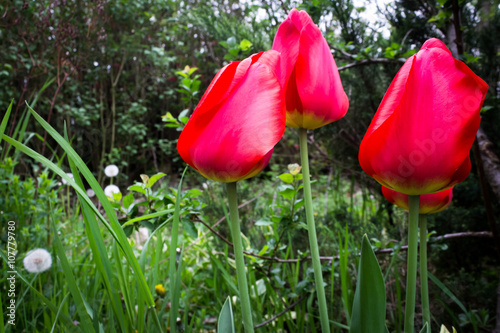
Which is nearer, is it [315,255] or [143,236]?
[315,255]

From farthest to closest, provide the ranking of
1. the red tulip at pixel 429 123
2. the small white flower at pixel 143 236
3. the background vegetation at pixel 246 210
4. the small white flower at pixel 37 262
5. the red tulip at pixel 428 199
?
the small white flower at pixel 143 236 → the small white flower at pixel 37 262 → the background vegetation at pixel 246 210 → the red tulip at pixel 428 199 → the red tulip at pixel 429 123

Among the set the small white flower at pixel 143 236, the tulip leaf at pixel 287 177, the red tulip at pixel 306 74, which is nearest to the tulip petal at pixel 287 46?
the red tulip at pixel 306 74

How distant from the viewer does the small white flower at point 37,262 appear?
2.86ft

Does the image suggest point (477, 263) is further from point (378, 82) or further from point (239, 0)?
point (239, 0)

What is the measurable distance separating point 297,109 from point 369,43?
4.26 feet

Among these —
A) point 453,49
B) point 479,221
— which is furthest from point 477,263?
point 453,49

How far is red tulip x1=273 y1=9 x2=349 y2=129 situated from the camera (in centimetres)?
41

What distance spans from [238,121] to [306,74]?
0.38 ft

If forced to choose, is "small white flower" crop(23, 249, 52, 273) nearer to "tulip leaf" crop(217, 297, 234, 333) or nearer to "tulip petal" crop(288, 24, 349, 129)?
"tulip leaf" crop(217, 297, 234, 333)

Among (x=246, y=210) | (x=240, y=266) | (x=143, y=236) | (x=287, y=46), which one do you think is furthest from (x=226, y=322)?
(x=143, y=236)

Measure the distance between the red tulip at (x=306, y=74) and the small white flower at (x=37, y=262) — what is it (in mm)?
798

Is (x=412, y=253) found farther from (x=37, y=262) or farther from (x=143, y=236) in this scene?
(x=143, y=236)

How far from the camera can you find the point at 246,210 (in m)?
1.99

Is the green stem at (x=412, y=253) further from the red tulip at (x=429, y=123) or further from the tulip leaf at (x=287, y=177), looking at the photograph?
the tulip leaf at (x=287, y=177)
